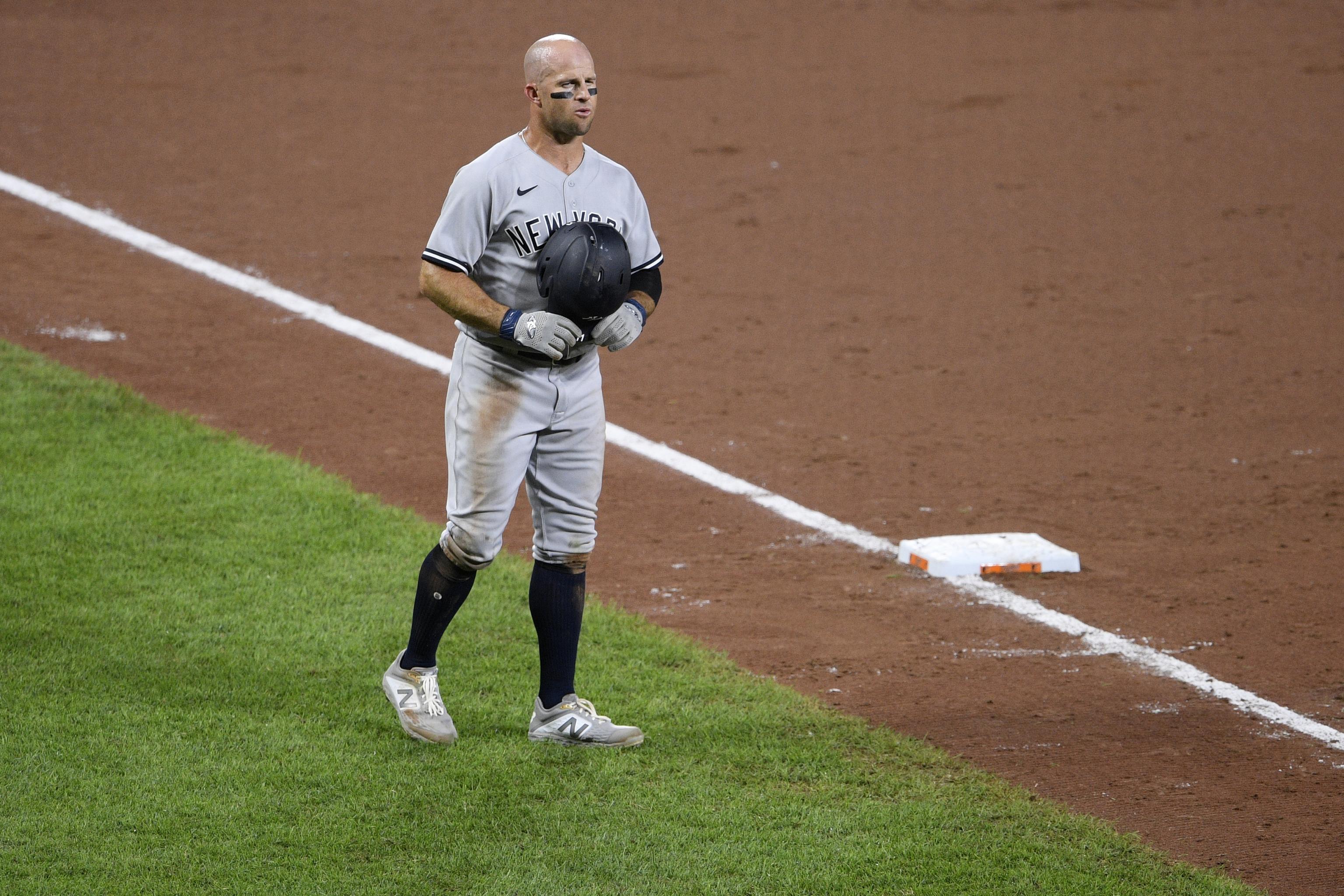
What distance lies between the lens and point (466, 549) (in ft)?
14.4

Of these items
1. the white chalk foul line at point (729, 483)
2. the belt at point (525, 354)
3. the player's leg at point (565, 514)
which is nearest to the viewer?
the belt at point (525, 354)

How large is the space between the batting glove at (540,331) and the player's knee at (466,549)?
1.82 feet

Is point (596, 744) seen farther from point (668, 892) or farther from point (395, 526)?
point (395, 526)

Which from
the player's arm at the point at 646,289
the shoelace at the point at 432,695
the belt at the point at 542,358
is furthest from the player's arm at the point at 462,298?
the shoelace at the point at 432,695

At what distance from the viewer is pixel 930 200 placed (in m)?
10.1

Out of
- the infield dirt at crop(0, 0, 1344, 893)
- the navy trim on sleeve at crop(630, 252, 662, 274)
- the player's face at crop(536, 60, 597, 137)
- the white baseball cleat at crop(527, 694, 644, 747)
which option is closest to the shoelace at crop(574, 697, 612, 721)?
the white baseball cleat at crop(527, 694, 644, 747)

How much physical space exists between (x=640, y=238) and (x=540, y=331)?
479 mm

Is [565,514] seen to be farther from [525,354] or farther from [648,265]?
[648,265]

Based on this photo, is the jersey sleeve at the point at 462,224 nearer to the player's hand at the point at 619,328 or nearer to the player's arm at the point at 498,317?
the player's arm at the point at 498,317

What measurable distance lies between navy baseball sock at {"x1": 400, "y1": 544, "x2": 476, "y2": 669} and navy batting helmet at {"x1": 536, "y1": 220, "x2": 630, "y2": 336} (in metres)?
0.78

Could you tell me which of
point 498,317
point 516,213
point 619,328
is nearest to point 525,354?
point 498,317

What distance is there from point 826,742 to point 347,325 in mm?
4391

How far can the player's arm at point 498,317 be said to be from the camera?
4.18 metres

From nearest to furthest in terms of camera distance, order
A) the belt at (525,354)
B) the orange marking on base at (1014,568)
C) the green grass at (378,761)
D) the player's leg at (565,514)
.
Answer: the green grass at (378,761)
the belt at (525,354)
the player's leg at (565,514)
the orange marking on base at (1014,568)
